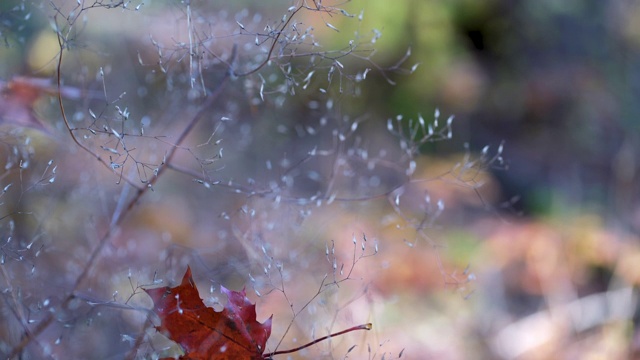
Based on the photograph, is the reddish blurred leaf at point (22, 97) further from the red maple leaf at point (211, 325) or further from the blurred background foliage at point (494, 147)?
the red maple leaf at point (211, 325)

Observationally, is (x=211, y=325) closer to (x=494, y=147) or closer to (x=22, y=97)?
(x=22, y=97)

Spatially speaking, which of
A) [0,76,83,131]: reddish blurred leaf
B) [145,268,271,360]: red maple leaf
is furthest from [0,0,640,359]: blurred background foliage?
[145,268,271,360]: red maple leaf

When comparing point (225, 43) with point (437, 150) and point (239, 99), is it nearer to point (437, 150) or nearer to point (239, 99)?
point (239, 99)

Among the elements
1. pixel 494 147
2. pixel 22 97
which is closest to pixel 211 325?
pixel 22 97

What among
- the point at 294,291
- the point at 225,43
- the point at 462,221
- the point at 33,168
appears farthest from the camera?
the point at 462,221

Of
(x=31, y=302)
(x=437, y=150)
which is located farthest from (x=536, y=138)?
(x=31, y=302)
